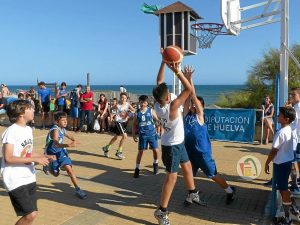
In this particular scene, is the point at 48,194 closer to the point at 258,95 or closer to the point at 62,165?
the point at 62,165

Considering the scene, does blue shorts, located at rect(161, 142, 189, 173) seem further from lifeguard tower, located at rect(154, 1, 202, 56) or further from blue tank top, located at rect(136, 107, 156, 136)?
lifeguard tower, located at rect(154, 1, 202, 56)

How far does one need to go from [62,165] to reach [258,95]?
21.4m

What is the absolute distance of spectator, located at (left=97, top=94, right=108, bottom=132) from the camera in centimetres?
1547

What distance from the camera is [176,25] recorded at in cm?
2189

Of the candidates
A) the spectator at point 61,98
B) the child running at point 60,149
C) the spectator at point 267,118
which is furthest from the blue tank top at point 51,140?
the spectator at point 61,98

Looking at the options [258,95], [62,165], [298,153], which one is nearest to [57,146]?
[62,165]

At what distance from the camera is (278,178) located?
5.28m

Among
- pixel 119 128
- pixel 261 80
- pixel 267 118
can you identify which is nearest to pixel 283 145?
pixel 119 128

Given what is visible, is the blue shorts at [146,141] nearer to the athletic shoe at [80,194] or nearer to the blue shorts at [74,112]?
the athletic shoe at [80,194]

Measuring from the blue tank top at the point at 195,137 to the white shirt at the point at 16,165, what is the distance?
2757mm

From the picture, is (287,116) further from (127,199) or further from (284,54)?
(127,199)

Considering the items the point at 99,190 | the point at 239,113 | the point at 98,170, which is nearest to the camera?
the point at 99,190

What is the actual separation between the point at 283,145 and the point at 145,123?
381 centimetres

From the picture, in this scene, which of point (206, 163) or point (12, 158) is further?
point (206, 163)
